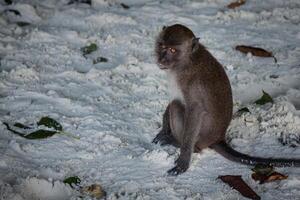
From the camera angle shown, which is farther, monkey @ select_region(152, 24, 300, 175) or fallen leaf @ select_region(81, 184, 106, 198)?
monkey @ select_region(152, 24, 300, 175)

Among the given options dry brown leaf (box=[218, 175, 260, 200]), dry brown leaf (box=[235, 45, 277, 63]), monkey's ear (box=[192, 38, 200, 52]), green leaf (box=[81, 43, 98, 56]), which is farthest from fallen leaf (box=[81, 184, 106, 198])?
dry brown leaf (box=[235, 45, 277, 63])

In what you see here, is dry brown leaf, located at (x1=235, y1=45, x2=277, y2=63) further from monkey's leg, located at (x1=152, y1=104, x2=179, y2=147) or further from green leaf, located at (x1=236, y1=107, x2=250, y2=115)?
monkey's leg, located at (x1=152, y1=104, x2=179, y2=147)

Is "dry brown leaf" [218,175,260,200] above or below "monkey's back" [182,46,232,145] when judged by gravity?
below

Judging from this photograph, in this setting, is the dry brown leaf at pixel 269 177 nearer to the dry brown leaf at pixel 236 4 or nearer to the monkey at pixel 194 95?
the monkey at pixel 194 95

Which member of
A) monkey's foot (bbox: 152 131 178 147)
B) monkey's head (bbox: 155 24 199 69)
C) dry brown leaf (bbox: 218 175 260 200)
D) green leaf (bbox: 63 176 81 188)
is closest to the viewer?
dry brown leaf (bbox: 218 175 260 200)

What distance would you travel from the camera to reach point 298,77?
480 centimetres

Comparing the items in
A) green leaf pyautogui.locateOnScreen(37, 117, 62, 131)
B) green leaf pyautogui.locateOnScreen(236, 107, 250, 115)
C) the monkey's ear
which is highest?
the monkey's ear

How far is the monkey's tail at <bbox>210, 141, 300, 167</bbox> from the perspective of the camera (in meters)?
3.52

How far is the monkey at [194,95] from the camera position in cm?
373

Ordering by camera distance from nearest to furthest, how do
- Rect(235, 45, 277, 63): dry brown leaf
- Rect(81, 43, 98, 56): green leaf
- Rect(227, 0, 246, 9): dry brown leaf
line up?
Rect(235, 45, 277, 63): dry brown leaf, Rect(81, 43, 98, 56): green leaf, Rect(227, 0, 246, 9): dry brown leaf

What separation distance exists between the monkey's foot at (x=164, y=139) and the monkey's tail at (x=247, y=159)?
1.16 ft

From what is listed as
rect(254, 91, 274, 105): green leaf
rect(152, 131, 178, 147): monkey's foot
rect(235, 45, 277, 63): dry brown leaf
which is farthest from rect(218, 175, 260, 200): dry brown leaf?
rect(235, 45, 277, 63): dry brown leaf

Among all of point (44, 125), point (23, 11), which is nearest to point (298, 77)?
point (44, 125)

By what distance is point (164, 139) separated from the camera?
402cm
